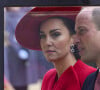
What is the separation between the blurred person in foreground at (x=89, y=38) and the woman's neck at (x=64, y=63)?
107 mm

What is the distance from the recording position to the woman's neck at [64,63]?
247cm

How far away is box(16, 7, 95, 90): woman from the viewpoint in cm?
246

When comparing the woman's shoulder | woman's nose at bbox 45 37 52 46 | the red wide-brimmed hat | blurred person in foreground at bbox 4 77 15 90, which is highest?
the red wide-brimmed hat

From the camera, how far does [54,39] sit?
97.2 inches

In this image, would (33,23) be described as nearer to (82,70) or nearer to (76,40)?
(76,40)

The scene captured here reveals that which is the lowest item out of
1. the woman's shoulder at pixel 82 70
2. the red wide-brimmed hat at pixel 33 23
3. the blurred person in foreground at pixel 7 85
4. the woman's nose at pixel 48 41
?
the blurred person in foreground at pixel 7 85

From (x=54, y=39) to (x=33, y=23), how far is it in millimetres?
271

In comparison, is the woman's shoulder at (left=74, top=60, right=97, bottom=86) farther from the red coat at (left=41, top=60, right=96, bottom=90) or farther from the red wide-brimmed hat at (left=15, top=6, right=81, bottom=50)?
the red wide-brimmed hat at (left=15, top=6, right=81, bottom=50)

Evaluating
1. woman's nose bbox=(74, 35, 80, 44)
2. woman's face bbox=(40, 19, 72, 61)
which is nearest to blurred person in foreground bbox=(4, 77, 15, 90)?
woman's face bbox=(40, 19, 72, 61)

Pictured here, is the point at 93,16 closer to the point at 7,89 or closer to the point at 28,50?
the point at 28,50

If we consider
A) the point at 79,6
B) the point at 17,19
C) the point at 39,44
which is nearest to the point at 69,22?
the point at 79,6

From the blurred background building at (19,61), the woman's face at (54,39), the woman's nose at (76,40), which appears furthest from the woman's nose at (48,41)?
the woman's nose at (76,40)

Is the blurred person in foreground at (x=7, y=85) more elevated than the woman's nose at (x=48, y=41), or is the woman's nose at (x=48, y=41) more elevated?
the woman's nose at (x=48, y=41)

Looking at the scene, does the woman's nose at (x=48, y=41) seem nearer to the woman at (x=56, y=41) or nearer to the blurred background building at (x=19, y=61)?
the woman at (x=56, y=41)
